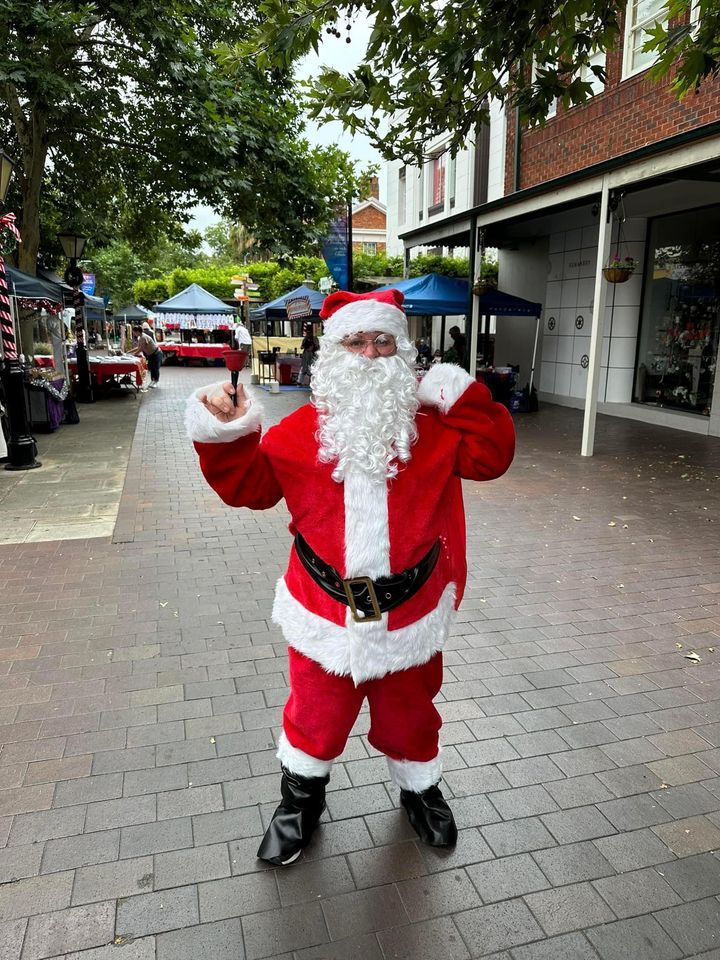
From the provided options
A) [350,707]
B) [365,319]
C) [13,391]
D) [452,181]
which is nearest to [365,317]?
[365,319]

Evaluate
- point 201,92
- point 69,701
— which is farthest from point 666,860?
point 201,92

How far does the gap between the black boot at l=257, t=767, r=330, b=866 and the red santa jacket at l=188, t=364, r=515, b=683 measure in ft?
1.73

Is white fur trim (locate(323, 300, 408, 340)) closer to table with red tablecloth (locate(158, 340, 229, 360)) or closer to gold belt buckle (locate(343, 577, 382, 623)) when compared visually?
gold belt buckle (locate(343, 577, 382, 623))

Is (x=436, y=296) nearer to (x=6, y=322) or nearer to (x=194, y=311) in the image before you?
(x=6, y=322)

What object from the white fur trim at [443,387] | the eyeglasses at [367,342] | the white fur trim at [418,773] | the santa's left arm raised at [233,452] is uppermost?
the eyeglasses at [367,342]

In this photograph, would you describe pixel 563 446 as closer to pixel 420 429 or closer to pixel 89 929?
pixel 420 429

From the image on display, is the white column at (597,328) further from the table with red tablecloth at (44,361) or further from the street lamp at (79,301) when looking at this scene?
the table with red tablecloth at (44,361)

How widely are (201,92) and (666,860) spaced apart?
11.3 m

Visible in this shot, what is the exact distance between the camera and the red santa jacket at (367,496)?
2068 millimetres

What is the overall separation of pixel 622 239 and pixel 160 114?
8.60 metres

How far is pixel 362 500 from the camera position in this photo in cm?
206

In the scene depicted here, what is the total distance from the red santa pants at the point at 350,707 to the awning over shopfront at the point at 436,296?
10.6 m

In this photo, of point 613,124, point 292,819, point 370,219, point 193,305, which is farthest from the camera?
point 370,219

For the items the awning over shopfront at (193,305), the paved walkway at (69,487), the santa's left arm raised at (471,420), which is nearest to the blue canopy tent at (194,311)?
the awning over shopfront at (193,305)
